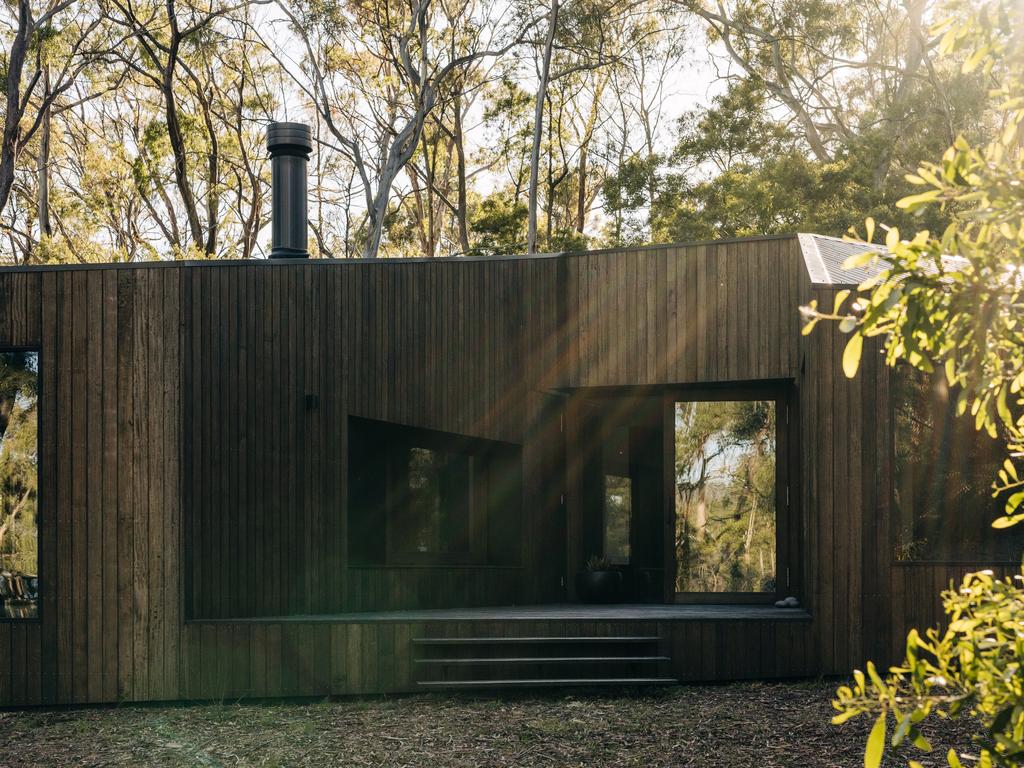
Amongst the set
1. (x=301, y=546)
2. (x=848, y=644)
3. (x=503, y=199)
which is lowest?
(x=848, y=644)

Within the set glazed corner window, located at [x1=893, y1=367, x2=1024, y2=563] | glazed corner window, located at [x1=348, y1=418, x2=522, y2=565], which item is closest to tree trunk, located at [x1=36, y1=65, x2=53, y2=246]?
glazed corner window, located at [x1=348, y1=418, x2=522, y2=565]

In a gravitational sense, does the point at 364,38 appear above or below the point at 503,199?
above

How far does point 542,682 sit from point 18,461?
3.32m

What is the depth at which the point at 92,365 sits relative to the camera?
6.78 meters

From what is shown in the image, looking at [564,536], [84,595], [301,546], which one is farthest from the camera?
[564,536]

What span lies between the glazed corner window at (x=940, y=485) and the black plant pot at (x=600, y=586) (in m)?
2.75

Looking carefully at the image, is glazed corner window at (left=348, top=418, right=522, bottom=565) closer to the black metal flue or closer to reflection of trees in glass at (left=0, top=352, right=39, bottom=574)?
→ the black metal flue

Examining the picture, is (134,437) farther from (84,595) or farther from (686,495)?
(686,495)

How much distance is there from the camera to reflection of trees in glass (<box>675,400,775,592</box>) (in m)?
8.39

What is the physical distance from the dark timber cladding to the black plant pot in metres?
1.49

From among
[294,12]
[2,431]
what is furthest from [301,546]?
[294,12]

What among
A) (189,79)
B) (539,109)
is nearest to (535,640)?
(539,109)

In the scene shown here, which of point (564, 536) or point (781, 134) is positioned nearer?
point (564, 536)

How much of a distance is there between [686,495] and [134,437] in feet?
13.1
